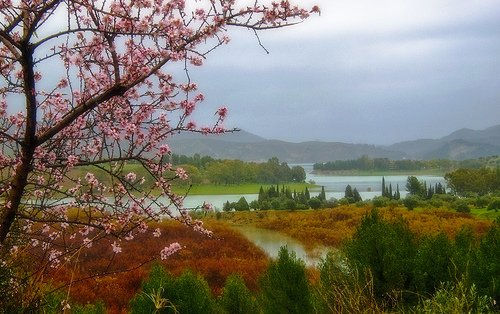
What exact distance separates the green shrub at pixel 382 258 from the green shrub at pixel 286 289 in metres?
1.78

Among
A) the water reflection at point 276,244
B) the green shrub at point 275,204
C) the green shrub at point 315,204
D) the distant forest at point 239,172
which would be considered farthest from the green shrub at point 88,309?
the distant forest at point 239,172

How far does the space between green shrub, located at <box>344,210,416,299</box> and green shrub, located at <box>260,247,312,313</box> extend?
1784mm

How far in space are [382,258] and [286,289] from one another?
308 cm

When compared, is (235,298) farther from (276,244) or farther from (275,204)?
(275,204)

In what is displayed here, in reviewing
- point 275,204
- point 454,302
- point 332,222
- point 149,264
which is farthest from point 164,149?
point 275,204

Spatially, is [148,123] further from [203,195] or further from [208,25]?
[203,195]

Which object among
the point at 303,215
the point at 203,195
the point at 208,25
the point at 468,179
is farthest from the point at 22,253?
the point at 203,195

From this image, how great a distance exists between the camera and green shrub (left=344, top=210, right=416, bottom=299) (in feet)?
44.8

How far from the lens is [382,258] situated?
13.8 m

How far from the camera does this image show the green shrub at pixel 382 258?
44.8 feet

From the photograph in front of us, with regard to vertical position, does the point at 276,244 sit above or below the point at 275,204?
below

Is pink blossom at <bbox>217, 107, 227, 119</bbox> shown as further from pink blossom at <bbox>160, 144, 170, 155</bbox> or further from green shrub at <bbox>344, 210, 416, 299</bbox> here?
green shrub at <bbox>344, 210, 416, 299</bbox>

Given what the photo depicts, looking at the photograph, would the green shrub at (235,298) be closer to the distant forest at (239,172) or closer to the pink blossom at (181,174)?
the pink blossom at (181,174)

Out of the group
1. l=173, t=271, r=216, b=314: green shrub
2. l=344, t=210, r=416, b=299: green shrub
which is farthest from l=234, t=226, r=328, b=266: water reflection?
l=173, t=271, r=216, b=314: green shrub
